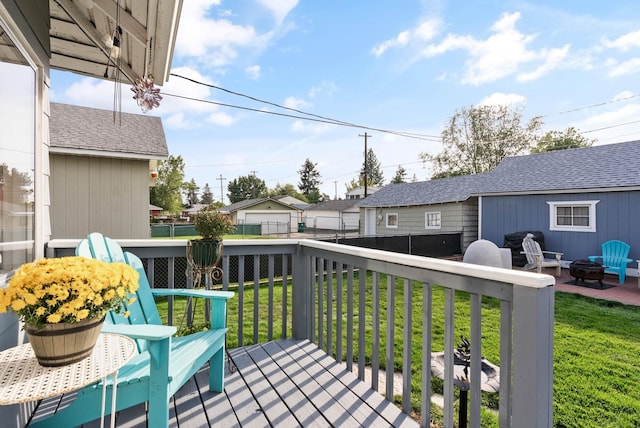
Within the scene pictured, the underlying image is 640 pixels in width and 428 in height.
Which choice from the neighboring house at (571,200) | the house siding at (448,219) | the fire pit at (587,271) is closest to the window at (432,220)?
the house siding at (448,219)

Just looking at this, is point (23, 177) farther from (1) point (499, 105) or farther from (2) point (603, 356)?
(1) point (499, 105)

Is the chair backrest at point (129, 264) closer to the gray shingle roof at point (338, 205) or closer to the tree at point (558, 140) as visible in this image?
the gray shingle roof at point (338, 205)

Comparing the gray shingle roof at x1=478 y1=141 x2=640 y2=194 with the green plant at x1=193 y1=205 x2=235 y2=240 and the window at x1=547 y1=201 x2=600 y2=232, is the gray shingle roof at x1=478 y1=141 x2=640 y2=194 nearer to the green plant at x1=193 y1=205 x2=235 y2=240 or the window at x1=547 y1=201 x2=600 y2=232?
the window at x1=547 y1=201 x2=600 y2=232

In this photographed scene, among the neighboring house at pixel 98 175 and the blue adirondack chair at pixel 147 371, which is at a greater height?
the neighboring house at pixel 98 175

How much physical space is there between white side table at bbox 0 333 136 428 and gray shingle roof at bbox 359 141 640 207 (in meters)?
10.2

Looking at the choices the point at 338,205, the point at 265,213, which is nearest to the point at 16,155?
the point at 265,213

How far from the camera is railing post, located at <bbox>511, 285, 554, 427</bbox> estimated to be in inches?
43.7

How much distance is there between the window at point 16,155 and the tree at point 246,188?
49073 mm

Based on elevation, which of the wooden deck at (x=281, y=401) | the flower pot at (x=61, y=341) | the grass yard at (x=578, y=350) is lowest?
the grass yard at (x=578, y=350)

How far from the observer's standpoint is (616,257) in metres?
7.65

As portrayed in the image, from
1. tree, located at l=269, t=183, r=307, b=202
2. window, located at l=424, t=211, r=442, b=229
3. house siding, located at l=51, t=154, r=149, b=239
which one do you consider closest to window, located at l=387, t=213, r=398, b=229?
window, located at l=424, t=211, r=442, b=229

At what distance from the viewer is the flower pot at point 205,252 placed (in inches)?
94.3

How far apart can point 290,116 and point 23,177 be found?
9.43 m

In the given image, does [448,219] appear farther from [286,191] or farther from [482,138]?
[286,191]
